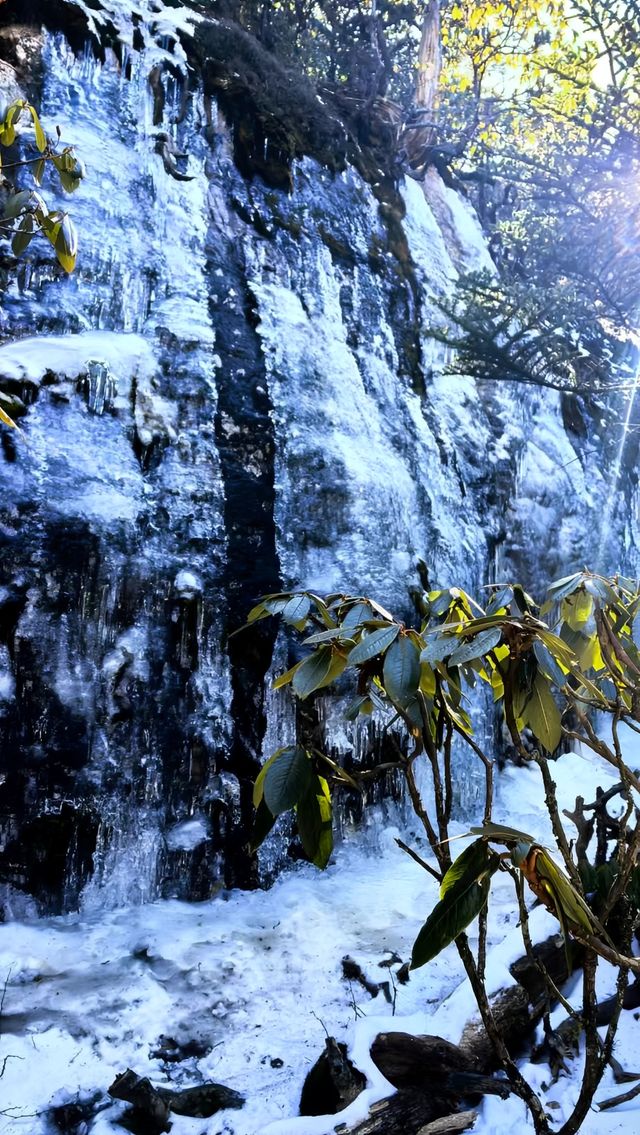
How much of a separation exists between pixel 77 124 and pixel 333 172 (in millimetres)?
2488

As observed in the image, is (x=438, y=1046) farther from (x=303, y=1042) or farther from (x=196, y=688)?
(x=196, y=688)

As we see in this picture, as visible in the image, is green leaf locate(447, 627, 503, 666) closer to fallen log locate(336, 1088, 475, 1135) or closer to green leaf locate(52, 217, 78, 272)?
green leaf locate(52, 217, 78, 272)

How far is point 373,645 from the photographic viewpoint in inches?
55.9

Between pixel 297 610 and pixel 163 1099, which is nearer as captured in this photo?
pixel 297 610

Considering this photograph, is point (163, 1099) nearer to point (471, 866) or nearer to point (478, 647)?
point (471, 866)

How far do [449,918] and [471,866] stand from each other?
0.08 metres

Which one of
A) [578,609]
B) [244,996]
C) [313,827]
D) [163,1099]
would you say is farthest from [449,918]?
[244,996]

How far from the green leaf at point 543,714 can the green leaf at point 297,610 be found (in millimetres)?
491

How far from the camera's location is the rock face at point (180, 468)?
14.1 ft

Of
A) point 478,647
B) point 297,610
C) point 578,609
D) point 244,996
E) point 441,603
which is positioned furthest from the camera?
point 244,996

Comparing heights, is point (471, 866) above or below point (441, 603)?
below

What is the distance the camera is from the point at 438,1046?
2.54 metres

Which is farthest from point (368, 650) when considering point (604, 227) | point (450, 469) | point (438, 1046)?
point (604, 227)

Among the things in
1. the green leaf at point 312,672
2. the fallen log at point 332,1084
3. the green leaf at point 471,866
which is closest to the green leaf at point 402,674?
the green leaf at point 312,672
